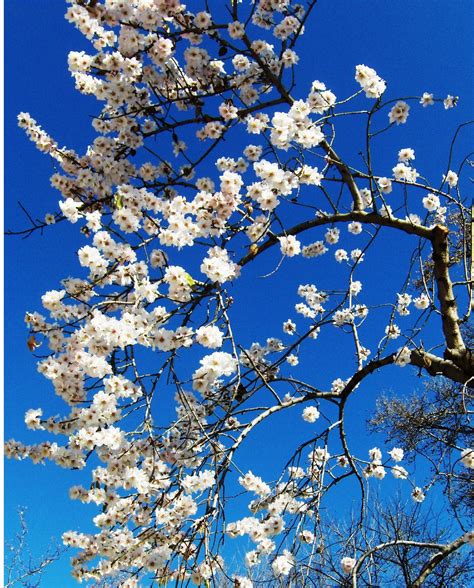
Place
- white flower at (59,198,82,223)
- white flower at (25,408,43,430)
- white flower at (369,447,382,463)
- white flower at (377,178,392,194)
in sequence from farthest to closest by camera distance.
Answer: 1. white flower at (369,447,382,463)
2. white flower at (377,178,392,194)
3. white flower at (59,198,82,223)
4. white flower at (25,408,43,430)

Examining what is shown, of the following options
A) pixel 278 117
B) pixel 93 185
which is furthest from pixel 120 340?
pixel 93 185

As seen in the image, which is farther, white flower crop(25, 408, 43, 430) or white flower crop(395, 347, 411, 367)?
white flower crop(395, 347, 411, 367)

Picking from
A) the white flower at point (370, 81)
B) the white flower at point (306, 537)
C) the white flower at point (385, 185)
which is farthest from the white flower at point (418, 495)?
the white flower at point (370, 81)

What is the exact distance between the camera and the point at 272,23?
4418 millimetres

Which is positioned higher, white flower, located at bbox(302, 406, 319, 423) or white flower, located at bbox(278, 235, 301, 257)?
white flower, located at bbox(278, 235, 301, 257)

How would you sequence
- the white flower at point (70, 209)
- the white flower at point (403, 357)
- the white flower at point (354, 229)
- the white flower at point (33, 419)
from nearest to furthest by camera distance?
the white flower at point (33, 419) < the white flower at point (70, 209) < the white flower at point (403, 357) < the white flower at point (354, 229)

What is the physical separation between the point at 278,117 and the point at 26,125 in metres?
2.41

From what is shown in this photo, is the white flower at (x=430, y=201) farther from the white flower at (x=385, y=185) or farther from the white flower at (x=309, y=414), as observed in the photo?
the white flower at (x=309, y=414)

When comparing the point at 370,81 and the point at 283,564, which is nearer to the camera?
the point at 283,564

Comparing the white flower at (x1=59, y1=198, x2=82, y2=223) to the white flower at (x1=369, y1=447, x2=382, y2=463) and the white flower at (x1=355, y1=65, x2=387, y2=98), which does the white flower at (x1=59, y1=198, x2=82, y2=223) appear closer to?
the white flower at (x1=355, y1=65, x2=387, y2=98)

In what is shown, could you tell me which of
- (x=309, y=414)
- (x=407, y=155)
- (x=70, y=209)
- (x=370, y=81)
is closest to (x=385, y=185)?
(x=407, y=155)

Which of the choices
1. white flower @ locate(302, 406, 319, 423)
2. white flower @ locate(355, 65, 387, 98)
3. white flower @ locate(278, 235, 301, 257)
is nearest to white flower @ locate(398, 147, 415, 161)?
white flower @ locate(355, 65, 387, 98)

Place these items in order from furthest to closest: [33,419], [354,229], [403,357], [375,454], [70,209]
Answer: [354,229] → [375,454] → [403,357] → [70,209] → [33,419]

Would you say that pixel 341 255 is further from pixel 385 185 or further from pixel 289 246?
pixel 289 246
